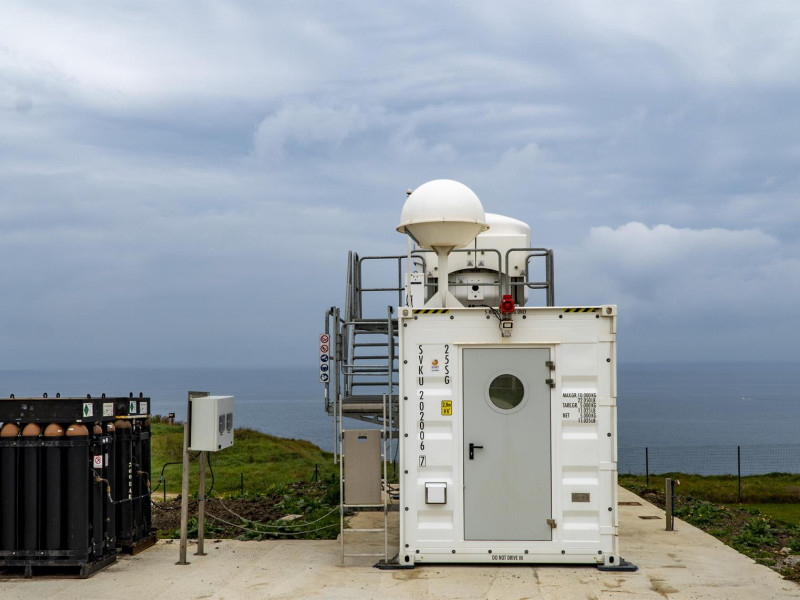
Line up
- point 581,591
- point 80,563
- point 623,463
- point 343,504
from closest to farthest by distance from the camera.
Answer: point 581,591, point 80,563, point 343,504, point 623,463

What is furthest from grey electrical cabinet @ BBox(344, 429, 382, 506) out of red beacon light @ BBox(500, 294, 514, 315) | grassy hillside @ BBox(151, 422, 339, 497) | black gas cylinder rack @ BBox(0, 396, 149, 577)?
grassy hillside @ BBox(151, 422, 339, 497)

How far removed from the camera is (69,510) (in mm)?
10062

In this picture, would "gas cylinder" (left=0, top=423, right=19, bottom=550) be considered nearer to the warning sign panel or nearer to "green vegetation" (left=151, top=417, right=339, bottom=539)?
"green vegetation" (left=151, top=417, right=339, bottom=539)

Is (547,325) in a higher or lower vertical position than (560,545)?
higher

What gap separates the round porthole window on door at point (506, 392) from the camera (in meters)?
10.3

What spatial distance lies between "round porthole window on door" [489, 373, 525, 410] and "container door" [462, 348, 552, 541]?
12 millimetres

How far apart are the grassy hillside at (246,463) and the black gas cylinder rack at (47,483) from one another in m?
9.09

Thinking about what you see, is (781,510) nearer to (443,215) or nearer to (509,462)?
(509,462)

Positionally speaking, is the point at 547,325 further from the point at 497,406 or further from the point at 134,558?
the point at 134,558

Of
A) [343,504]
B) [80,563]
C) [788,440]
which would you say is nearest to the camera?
[80,563]

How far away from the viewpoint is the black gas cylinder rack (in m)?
10.0

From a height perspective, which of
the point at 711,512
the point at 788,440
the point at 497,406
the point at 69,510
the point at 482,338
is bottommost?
the point at 788,440

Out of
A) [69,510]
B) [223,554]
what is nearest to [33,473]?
[69,510]

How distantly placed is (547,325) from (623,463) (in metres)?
48.1
